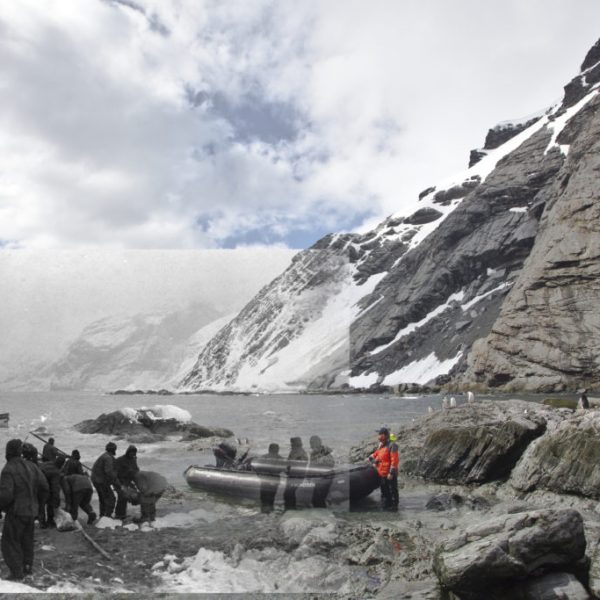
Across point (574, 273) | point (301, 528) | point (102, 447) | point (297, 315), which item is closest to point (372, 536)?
point (301, 528)

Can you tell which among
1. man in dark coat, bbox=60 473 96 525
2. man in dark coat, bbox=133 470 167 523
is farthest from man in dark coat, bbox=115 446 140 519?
man in dark coat, bbox=60 473 96 525

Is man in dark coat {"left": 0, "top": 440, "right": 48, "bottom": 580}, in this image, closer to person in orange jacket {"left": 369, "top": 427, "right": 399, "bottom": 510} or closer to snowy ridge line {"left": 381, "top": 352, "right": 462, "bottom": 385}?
person in orange jacket {"left": 369, "top": 427, "right": 399, "bottom": 510}

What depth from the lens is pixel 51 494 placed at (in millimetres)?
14086

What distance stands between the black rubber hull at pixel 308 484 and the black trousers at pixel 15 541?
8436mm

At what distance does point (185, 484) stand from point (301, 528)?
9.26 metres

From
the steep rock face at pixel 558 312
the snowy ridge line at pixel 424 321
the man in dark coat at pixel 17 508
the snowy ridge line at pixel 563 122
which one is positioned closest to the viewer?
the man in dark coat at pixel 17 508

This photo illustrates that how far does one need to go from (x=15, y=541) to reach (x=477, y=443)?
1404cm

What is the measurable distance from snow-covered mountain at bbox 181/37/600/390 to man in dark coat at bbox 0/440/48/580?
76401 mm

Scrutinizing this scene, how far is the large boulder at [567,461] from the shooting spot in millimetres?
14780

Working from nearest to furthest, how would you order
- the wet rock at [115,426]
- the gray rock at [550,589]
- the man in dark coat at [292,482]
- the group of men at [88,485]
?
the gray rock at [550,589] < the group of men at [88,485] < the man in dark coat at [292,482] < the wet rock at [115,426]

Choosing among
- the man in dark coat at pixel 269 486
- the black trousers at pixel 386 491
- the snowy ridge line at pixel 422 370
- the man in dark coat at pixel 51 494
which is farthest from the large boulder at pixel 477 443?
the snowy ridge line at pixel 422 370

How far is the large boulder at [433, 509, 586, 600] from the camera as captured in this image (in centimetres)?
863

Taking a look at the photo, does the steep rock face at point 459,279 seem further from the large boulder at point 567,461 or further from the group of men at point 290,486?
the large boulder at point 567,461

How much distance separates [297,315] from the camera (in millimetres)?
194000
